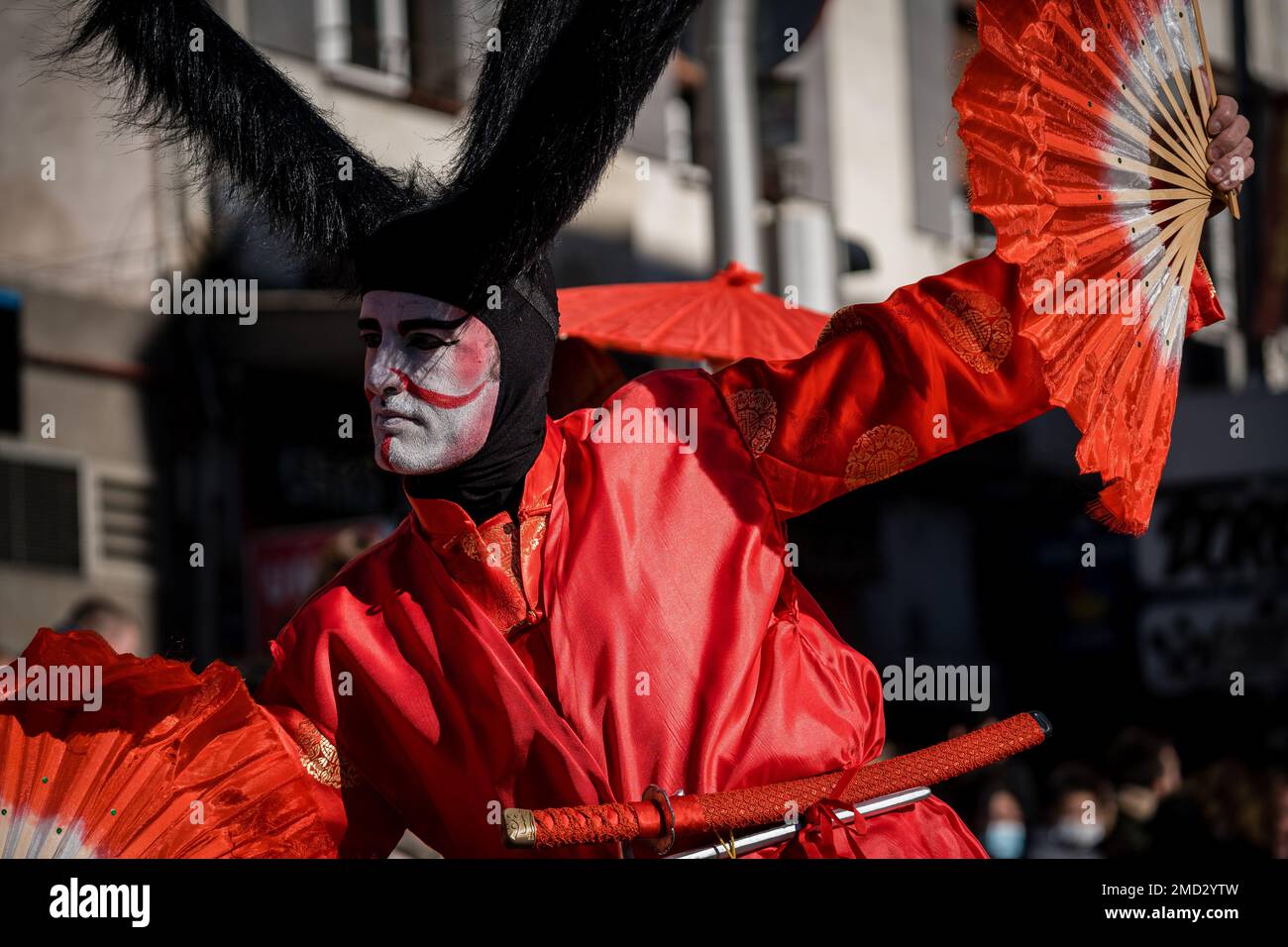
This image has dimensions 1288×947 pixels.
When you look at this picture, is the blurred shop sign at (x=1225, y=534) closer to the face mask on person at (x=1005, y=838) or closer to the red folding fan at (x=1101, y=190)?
the face mask on person at (x=1005, y=838)

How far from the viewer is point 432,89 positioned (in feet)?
31.3

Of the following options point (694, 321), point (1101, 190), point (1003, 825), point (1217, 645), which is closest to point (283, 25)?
point (1003, 825)

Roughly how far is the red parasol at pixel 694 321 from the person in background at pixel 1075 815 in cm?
184

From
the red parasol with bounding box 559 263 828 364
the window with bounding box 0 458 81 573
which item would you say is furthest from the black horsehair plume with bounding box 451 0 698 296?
the window with bounding box 0 458 81 573

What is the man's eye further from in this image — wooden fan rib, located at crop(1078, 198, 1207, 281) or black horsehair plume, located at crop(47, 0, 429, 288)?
wooden fan rib, located at crop(1078, 198, 1207, 281)

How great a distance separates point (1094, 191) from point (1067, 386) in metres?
0.29

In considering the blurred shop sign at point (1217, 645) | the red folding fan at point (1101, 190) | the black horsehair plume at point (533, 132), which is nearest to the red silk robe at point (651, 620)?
the red folding fan at point (1101, 190)

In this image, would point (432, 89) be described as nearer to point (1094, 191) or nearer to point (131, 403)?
point (131, 403)

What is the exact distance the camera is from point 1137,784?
5.50 metres

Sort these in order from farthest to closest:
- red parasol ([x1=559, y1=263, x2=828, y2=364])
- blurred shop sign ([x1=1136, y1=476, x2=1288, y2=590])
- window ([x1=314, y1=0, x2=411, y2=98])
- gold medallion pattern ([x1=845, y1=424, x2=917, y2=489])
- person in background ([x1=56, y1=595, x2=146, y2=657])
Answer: blurred shop sign ([x1=1136, y1=476, x2=1288, y2=590]) → window ([x1=314, y1=0, x2=411, y2=98]) → person in background ([x1=56, y1=595, x2=146, y2=657]) → red parasol ([x1=559, y1=263, x2=828, y2=364]) → gold medallion pattern ([x1=845, y1=424, x2=917, y2=489])

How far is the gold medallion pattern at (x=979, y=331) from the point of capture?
2.68 meters

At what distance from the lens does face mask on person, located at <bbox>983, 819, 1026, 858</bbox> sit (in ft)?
18.5

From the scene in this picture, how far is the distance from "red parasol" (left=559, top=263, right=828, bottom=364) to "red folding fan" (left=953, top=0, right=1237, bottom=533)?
1220 millimetres

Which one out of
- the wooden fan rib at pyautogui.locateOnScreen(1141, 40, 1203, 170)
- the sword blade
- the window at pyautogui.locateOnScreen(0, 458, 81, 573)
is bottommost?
the sword blade
